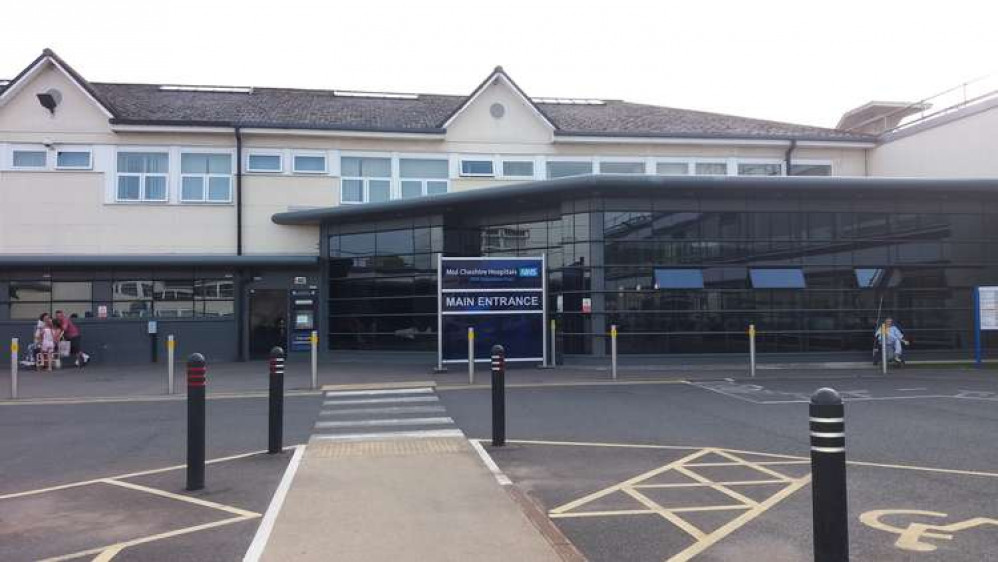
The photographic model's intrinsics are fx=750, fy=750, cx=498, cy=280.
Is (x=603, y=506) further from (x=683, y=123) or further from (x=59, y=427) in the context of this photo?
(x=683, y=123)

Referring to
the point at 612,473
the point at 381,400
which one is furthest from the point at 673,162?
the point at 612,473

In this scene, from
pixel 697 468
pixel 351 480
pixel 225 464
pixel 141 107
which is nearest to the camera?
pixel 351 480

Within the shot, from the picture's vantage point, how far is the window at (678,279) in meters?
19.8

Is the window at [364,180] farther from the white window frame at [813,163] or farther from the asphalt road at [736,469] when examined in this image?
the white window frame at [813,163]

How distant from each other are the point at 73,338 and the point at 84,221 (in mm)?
3702

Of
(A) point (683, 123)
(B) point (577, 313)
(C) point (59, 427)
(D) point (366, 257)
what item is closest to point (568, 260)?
(B) point (577, 313)

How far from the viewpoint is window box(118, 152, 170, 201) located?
76.9 feet

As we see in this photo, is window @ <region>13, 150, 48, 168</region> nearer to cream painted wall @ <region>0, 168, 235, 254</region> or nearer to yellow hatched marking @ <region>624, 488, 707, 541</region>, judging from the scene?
cream painted wall @ <region>0, 168, 235, 254</region>

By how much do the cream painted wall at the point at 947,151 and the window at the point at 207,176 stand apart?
859 inches

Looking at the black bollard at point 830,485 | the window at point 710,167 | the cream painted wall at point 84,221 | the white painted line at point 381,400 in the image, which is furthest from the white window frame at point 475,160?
the black bollard at point 830,485

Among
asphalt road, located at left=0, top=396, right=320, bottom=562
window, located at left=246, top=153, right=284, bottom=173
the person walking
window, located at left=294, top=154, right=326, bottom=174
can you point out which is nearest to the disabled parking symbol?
asphalt road, located at left=0, top=396, right=320, bottom=562

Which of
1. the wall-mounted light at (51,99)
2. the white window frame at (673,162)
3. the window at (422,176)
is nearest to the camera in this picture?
the wall-mounted light at (51,99)

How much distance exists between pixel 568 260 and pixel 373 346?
6.74 metres

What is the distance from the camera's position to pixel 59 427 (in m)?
11.5
